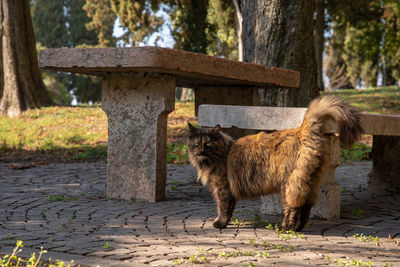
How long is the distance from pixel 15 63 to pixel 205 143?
11.8 meters

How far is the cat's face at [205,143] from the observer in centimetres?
506

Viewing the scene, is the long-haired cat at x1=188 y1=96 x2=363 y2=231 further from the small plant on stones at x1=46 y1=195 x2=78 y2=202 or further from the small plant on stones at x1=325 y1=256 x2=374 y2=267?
the small plant on stones at x1=46 y1=195 x2=78 y2=202

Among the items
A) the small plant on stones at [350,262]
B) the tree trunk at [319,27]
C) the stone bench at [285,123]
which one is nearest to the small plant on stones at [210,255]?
the small plant on stones at [350,262]

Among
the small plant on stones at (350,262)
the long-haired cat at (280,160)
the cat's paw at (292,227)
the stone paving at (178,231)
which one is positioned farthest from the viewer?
the cat's paw at (292,227)

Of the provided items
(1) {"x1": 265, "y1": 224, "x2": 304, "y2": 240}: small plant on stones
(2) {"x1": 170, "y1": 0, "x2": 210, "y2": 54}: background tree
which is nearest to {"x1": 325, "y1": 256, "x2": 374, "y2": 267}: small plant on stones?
(1) {"x1": 265, "y1": 224, "x2": 304, "y2": 240}: small plant on stones

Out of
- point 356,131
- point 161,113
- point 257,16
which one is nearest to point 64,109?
point 257,16

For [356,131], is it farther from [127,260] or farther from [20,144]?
[20,144]

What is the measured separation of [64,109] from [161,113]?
9.77 meters

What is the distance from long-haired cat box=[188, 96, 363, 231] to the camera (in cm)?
461

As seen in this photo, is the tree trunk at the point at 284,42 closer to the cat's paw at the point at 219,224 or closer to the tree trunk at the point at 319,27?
the cat's paw at the point at 219,224

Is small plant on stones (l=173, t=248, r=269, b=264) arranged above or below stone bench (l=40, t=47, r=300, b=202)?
below

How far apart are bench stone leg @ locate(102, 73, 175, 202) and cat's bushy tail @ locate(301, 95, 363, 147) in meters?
2.34

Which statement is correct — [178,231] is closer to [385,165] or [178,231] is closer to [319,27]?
[385,165]

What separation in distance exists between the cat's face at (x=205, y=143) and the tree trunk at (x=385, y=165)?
11.6 feet
